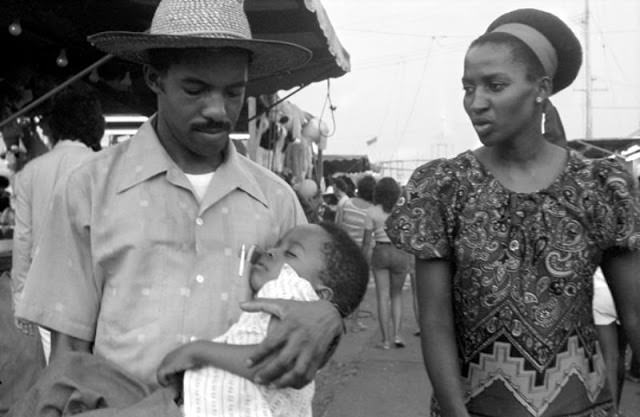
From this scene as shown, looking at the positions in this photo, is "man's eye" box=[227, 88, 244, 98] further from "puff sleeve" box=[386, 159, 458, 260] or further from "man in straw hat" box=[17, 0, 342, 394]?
"puff sleeve" box=[386, 159, 458, 260]

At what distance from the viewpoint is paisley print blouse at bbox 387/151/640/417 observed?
2.14 m

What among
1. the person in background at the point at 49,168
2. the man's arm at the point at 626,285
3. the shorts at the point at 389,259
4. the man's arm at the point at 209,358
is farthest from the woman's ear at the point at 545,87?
the shorts at the point at 389,259

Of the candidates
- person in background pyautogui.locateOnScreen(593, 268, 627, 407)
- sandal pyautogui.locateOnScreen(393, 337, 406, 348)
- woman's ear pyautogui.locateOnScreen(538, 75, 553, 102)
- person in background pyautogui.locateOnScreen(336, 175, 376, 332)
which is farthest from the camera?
person in background pyautogui.locateOnScreen(336, 175, 376, 332)

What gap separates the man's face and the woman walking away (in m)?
6.46

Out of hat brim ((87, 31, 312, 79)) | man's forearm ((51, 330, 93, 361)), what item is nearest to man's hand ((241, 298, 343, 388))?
man's forearm ((51, 330, 93, 361))

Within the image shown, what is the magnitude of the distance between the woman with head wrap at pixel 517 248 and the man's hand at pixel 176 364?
75 centimetres

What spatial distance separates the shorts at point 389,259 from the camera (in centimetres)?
846

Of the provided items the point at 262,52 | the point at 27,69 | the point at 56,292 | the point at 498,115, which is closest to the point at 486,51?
the point at 498,115

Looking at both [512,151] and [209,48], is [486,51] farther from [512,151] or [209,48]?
[209,48]

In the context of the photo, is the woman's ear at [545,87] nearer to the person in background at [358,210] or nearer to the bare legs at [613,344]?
the bare legs at [613,344]

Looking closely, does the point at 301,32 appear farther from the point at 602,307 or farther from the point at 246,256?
the point at 246,256

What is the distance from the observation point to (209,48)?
1.94 meters

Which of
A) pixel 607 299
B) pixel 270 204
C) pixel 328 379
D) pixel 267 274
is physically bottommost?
pixel 328 379

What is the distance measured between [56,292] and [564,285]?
52.6 inches
